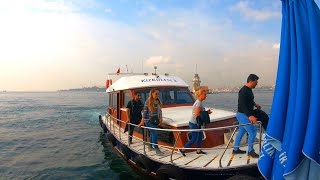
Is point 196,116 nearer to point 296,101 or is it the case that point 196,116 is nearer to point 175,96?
point 296,101

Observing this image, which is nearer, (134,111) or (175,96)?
(134,111)

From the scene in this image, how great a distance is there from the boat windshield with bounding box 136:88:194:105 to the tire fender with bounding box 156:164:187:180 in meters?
4.09

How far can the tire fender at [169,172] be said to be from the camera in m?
5.68

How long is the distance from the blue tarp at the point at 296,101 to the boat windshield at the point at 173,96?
266 inches

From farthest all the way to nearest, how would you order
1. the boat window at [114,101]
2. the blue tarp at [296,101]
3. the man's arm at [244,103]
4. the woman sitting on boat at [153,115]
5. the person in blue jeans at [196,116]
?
the boat window at [114,101], the woman sitting on boat at [153,115], the person in blue jeans at [196,116], the man's arm at [244,103], the blue tarp at [296,101]

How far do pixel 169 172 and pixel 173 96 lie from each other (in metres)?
4.81

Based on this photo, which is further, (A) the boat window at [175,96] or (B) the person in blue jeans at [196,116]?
(A) the boat window at [175,96]

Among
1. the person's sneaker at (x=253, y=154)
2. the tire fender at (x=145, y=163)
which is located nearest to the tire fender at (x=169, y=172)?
the tire fender at (x=145, y=163)

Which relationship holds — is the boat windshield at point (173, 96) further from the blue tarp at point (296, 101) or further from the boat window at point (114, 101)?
the blue tarp at point (296, 101)

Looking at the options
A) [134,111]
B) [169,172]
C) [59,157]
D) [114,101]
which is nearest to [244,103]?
[169,172]

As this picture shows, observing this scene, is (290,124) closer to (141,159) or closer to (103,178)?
(141,159)

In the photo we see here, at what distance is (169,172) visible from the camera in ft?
19.0

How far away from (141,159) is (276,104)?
4458mm

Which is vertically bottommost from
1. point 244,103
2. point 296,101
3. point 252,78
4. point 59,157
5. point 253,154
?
point 59,157
